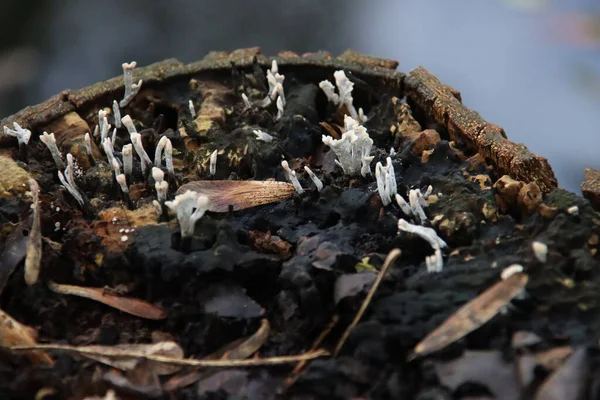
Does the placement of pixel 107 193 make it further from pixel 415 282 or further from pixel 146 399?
pixel 415 282

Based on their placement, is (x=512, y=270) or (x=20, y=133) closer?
(x=512, y=270)

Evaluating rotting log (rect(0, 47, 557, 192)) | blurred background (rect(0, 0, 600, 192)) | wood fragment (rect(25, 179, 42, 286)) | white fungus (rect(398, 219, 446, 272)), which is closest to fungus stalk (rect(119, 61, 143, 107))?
rotting log (rect(0, 47, 557, 192))

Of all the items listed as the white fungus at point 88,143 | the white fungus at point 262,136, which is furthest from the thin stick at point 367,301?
the white fungus at point 88,143

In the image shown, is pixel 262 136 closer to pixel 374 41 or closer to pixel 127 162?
pixel 127 162

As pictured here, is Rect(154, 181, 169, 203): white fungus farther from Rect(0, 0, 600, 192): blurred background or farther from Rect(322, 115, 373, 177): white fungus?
Rect(0, 0, 600, 192): blurred background

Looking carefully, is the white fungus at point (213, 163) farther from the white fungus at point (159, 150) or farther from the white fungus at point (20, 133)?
the white fungus at point (20, 133)

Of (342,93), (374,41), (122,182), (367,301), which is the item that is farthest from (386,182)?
(374,41)
